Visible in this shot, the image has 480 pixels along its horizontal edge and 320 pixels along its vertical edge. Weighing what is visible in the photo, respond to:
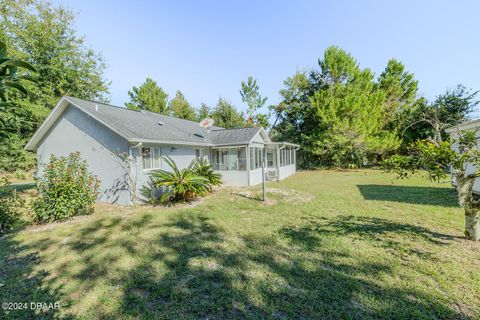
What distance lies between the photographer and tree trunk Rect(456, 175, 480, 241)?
14.2 feet

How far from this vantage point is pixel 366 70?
23.5 m

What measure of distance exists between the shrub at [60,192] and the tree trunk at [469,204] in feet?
32.8

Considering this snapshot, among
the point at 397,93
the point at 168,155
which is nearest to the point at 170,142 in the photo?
the point at 168,155

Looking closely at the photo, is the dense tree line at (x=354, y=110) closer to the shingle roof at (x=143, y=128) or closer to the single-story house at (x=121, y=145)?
the shingle roof at (x=143, y=128)

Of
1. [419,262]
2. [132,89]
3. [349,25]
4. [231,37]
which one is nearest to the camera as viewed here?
[419,262]

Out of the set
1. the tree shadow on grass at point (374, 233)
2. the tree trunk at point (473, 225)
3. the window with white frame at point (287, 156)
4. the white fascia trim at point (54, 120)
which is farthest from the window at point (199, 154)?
the tree trunk at point (473, 225)

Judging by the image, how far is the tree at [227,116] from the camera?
31.7 metres

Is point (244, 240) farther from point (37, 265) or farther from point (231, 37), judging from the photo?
point (231, 37)

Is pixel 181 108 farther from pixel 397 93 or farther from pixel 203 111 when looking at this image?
pixel 397 93

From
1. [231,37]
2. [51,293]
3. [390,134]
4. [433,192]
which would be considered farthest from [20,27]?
[390,134]

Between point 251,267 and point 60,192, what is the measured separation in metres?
6.44

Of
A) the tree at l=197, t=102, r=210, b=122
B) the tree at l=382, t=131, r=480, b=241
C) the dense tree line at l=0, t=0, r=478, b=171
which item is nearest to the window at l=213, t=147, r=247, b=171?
the tree at l=382, t=131, r=480, b=241

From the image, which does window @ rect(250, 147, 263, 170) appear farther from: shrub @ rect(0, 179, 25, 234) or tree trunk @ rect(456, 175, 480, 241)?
shrub @ rect(0, 179, 25, 234)

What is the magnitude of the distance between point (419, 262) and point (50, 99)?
2262 cm
